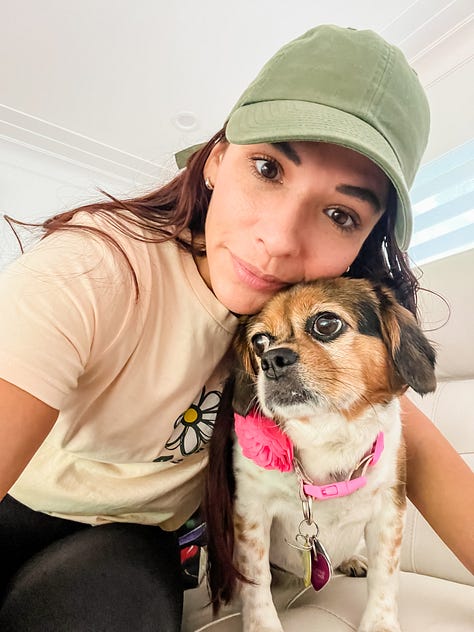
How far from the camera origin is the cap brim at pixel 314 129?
672mm

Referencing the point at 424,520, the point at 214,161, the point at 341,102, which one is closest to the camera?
the point at 341,102

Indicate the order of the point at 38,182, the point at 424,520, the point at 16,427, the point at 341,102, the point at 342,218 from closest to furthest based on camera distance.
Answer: the point at 16,427
the point at 341,102
the point at 342,218
the point at 424,520
the point at 38,182

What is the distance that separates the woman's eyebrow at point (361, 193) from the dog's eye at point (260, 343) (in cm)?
31

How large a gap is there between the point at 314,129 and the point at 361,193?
0.16 m

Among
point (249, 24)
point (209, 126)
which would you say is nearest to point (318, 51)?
point (249, 24)

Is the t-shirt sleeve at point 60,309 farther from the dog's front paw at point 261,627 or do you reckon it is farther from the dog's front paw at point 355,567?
the dog's front paw at point 355,567

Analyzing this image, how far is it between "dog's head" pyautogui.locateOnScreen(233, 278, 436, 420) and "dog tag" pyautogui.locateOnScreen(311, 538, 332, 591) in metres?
0.24

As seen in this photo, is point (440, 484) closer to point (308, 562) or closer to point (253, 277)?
point (308, 562)

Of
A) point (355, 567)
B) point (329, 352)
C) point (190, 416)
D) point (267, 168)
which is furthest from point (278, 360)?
point (355, 567)

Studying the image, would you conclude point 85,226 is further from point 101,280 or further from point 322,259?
point 322,259

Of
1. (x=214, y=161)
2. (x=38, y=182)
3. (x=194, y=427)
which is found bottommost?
(x=38, y=182)

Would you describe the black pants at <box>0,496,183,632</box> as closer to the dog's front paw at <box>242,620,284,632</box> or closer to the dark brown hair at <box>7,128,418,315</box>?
the dog's front paw at <box>242,620,284,632</box>

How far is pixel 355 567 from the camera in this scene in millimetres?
1178

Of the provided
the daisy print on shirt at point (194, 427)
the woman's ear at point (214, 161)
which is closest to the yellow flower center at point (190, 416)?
the daisy print on shirt at point (194, 427)
